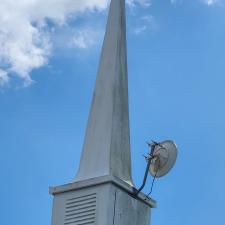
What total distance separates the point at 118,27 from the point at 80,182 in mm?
4249

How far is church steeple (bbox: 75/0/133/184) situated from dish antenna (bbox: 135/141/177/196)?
1.69 ft

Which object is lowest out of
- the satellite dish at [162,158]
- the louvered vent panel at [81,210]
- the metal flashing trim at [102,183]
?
the louvered vent panel at [81,210]

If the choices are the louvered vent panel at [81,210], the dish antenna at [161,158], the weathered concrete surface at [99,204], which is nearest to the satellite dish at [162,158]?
the dish antenna at [161,158]

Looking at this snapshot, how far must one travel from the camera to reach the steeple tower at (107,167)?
20.4 meters

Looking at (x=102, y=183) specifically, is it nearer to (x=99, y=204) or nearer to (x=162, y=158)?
(x=99, y=204)

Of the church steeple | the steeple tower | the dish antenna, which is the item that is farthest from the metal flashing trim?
the dish antenna

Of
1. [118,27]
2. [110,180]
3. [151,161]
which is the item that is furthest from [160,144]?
[118,27]

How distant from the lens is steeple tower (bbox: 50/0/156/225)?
20359 mm

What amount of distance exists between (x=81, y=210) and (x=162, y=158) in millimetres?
2280

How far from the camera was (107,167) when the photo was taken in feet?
68.1

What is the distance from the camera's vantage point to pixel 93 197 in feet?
67.2

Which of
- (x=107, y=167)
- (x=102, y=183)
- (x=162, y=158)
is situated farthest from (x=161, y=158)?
(x=102, y=183)

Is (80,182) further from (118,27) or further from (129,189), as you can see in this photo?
(118,27)

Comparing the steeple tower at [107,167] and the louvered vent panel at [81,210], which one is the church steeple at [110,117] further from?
the louvered vent panel at [81,210]
